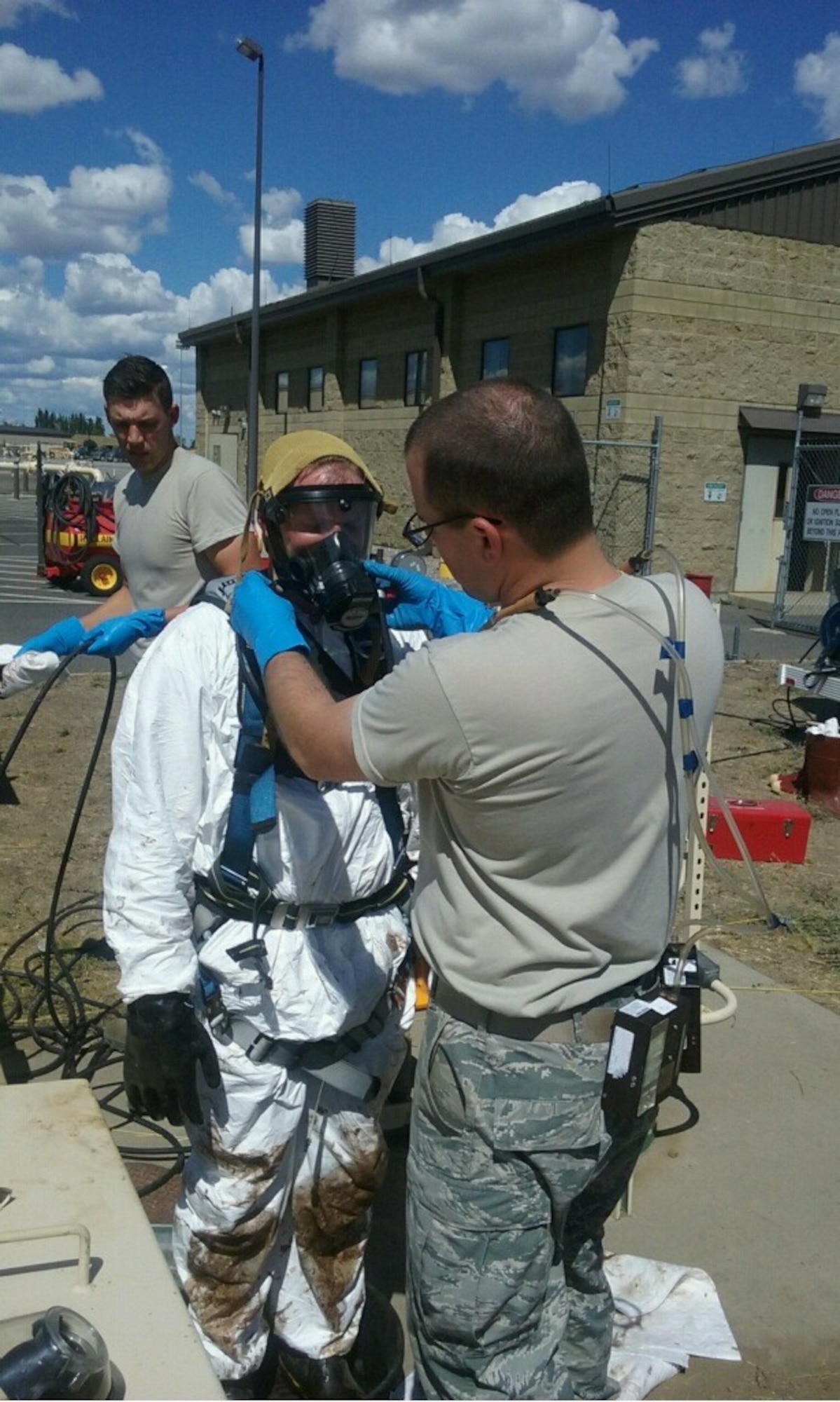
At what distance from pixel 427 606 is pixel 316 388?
2305 centimetres

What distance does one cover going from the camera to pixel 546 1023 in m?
1.71

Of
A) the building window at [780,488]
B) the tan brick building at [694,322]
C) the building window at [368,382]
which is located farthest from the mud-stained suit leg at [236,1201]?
the building window at [368,382]

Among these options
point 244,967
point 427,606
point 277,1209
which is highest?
point 427,606

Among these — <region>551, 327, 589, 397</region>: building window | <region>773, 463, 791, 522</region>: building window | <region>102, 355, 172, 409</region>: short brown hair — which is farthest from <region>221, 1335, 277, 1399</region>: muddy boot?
<region>773, 463, 791, 522</region>: building window

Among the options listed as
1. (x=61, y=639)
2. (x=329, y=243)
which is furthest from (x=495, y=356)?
(x=61, y=639)

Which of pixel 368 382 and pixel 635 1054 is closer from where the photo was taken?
pixel 635 1054

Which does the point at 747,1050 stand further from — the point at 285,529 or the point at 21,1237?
the point at 21,1237

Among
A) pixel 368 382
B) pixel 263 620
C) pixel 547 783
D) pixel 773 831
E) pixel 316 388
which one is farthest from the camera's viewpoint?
pixel 316 388

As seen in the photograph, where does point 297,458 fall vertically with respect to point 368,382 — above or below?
below

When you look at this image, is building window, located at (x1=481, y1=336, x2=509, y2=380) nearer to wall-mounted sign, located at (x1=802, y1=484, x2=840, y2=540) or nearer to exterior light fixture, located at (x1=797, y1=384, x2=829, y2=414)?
exterior light fixture, located at (x1=797, y1=384, x2=829, y2=414)

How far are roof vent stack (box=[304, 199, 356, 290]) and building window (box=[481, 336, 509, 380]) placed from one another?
9.72m

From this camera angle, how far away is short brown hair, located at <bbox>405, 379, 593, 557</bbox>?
1.56 meters

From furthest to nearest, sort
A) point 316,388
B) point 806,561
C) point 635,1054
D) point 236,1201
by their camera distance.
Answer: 1. point 316,388
2. point 806,561
3. point 236,1201
4. point 635,1054

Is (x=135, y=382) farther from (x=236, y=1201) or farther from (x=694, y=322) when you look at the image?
(x=694, y=322)
